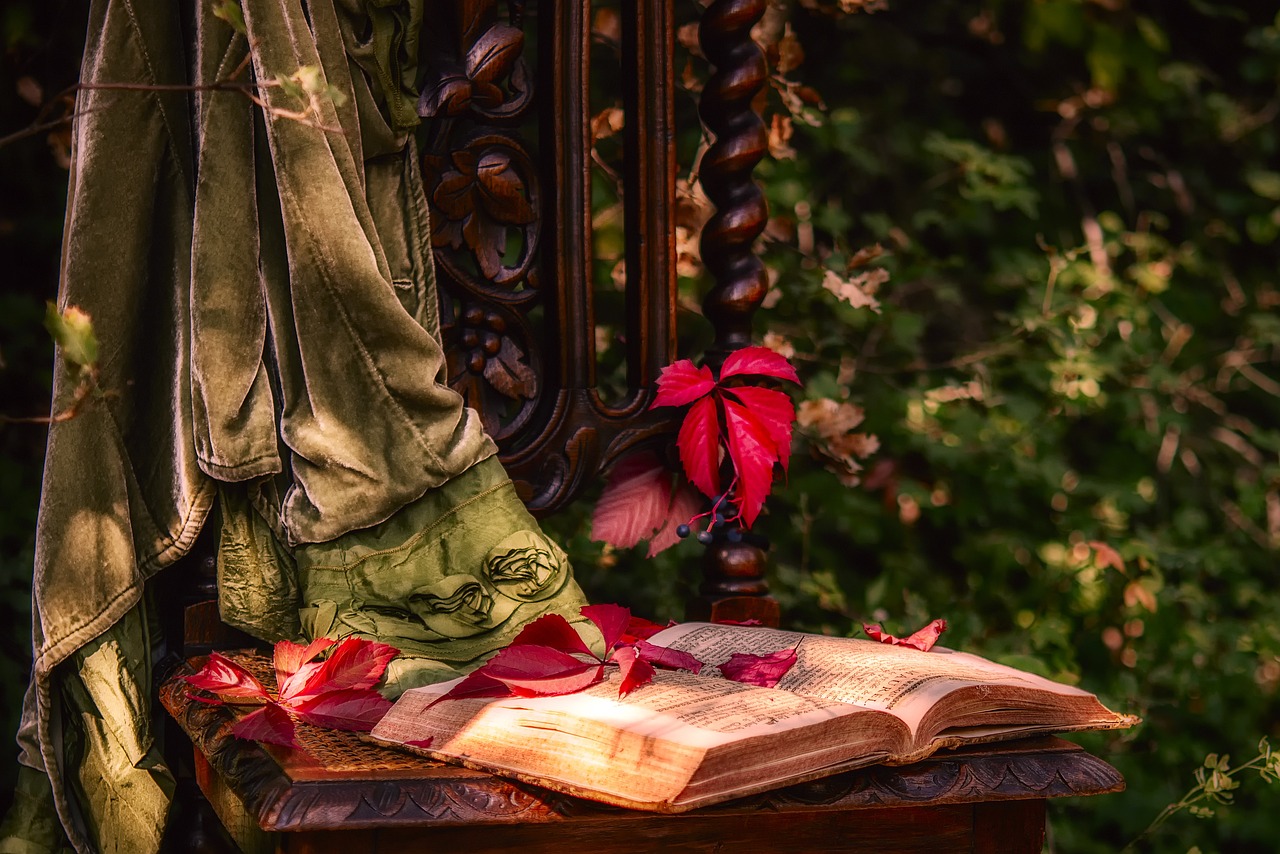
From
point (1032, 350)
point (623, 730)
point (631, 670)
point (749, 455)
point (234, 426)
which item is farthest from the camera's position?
point (1032, 350)

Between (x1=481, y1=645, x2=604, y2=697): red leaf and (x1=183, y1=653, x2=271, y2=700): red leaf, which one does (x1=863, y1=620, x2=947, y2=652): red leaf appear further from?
(x1=183, y1=653, x2=271, y2=700): red leaf

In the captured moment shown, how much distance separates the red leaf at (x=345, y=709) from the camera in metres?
1.03

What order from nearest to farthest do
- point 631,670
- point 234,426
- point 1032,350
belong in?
point 631,670 → point 234,426 → point 1032,350

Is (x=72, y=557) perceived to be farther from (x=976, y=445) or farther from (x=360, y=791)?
(x=976, y=445)

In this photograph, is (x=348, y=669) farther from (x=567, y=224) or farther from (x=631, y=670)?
(x=567, y=224)

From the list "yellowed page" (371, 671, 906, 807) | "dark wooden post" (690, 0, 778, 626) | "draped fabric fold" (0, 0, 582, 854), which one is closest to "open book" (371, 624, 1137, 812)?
"yellowed page" (371, 671, 906, 807)

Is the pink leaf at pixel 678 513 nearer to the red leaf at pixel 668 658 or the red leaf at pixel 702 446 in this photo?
the red leaf at pixel 702 446

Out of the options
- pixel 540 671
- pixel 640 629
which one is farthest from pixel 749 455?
pixel 540 671

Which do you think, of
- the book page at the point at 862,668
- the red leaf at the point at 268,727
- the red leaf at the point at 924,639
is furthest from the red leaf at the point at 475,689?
the red leaf at the point at 924,639

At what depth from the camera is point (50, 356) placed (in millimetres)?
1856

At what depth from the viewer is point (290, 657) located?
1.11 m

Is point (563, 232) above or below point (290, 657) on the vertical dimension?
above

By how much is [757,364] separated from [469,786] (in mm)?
688

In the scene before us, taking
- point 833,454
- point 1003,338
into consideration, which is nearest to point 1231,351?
point 1003,338
